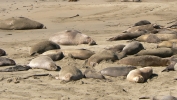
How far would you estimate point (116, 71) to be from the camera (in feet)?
19.9

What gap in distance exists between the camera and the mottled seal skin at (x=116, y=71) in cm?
603

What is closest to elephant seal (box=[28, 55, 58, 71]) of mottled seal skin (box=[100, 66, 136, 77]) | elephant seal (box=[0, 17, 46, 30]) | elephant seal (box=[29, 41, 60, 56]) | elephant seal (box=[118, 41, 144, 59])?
mottled seal skin (box=[100, 66, 136, 77])

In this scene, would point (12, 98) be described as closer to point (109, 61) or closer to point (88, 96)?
point (88, 96)

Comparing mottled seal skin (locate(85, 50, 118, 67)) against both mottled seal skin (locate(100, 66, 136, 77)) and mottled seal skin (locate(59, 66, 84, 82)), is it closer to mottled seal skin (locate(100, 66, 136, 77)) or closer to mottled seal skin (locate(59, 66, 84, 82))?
mottled seal skin (locate(100, 66, 136, 77))

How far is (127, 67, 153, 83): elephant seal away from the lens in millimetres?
5734

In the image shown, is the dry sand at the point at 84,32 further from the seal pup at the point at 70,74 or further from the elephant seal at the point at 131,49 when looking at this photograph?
the elephant seal at the point at 131,49

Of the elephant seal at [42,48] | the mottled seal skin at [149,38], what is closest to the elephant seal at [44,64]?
the elephant seal at [42,48]

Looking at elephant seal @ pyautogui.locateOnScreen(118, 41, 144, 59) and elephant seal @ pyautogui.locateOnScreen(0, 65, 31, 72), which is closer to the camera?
elephant seal @ pyautogui.locateOnScreen(0, 65, 31, 72)

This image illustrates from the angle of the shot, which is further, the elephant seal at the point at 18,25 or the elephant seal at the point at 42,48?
the elephant seal at the point at 18,25

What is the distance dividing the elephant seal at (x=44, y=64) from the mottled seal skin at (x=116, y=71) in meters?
0.67

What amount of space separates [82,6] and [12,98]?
10695 mm

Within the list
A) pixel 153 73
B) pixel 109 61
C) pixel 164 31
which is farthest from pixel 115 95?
pixel 164 31

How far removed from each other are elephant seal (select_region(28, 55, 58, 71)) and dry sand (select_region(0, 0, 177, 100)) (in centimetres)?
10

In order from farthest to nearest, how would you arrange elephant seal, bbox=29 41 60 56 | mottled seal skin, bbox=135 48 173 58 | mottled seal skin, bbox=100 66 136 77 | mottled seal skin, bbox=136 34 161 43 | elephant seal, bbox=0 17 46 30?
elephant seal, bbox=0 17 46 30
mottled seal skin, bbox=136 34 161 43
elephant seal, bbox=29 41 60 56
mottled seal skin, bbox=135 48 173 58
mottled seal skin, bbox=100 66 136 77
